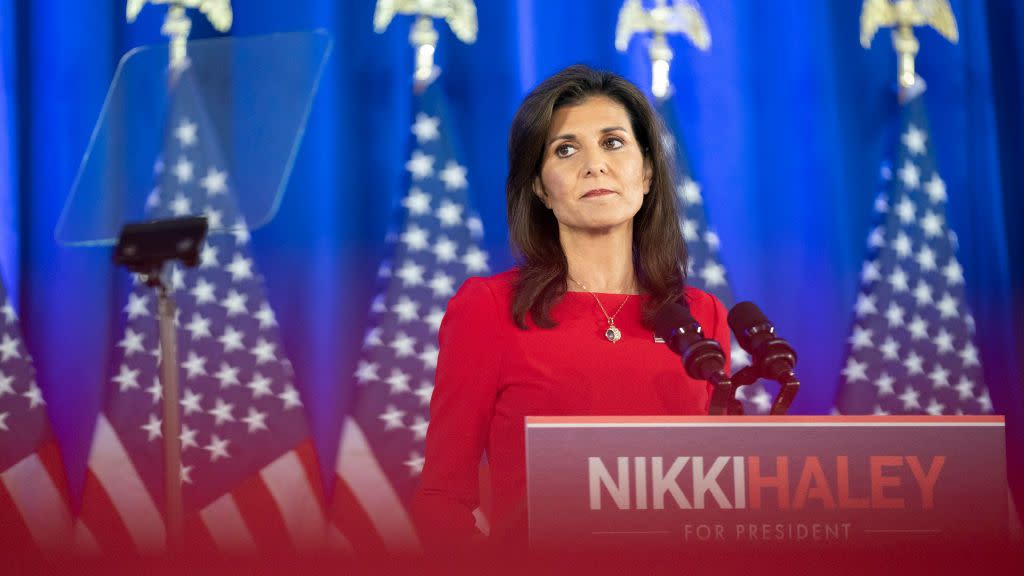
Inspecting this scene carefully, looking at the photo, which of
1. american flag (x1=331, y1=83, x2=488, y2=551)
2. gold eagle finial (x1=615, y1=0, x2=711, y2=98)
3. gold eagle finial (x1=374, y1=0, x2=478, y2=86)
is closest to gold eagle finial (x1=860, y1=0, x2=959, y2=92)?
gold eagle finial (x1=615, y1=0, x2=711, y2=98)

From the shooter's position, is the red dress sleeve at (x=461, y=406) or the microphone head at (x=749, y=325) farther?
the red dress sleeve at (x=461, y=406)

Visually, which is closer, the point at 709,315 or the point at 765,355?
the point at 765,355

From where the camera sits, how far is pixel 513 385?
176 centimetres

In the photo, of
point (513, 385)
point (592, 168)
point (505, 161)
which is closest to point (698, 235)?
point (505, 161)

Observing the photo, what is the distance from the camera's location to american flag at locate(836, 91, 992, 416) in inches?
123

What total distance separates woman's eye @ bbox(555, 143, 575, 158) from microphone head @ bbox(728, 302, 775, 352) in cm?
67

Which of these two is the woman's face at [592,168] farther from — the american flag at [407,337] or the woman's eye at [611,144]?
the american flag at [407,337]

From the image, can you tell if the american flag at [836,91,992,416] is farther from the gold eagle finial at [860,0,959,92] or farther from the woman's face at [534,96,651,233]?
the woman's face at [534,96,651,233]

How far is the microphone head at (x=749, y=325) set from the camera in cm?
126

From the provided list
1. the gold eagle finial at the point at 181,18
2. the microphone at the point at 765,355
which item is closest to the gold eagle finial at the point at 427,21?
the gold eagle finial at the point at 181,18

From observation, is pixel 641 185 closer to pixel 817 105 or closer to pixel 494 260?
pixel 494 260

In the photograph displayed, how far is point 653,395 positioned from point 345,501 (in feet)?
4.89

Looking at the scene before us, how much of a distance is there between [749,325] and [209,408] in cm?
209

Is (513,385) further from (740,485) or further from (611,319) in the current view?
(740,485)
